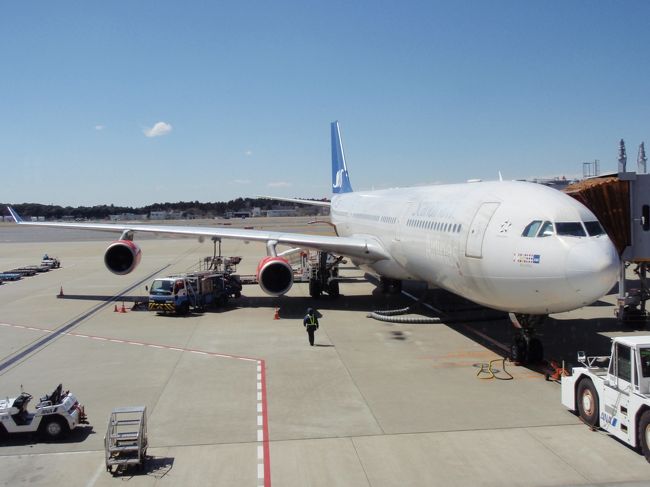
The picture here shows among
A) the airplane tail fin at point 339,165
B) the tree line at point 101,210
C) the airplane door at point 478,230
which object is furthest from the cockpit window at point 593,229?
the tree line at point 101,210

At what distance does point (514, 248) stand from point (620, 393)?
3.59m

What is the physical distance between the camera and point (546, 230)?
1155cm

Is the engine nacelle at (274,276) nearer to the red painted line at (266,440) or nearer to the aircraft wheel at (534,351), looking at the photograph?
the red painted line at (266,440)

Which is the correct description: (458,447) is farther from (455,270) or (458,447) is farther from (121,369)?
(121,369)

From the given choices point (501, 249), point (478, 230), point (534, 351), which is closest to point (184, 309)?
point (478, 230)

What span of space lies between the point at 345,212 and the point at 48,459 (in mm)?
22624

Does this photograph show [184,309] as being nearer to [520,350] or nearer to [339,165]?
[520,350]

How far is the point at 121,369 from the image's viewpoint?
13.7 m

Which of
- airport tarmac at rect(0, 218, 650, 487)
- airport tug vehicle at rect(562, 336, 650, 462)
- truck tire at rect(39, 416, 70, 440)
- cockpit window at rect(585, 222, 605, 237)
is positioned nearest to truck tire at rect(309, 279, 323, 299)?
airport tarmac at rect(0, 218, 650, 487)

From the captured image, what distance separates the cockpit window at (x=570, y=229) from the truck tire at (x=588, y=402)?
2741 millimetres

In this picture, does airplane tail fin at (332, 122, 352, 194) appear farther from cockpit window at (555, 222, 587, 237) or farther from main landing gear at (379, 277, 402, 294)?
cockpit window at (555, 222, 587, 237)

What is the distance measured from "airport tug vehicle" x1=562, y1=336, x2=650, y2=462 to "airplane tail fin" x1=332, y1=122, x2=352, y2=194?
27.2 m

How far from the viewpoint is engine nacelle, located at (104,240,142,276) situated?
23.4 m

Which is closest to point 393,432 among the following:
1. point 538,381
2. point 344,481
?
point 344,481
